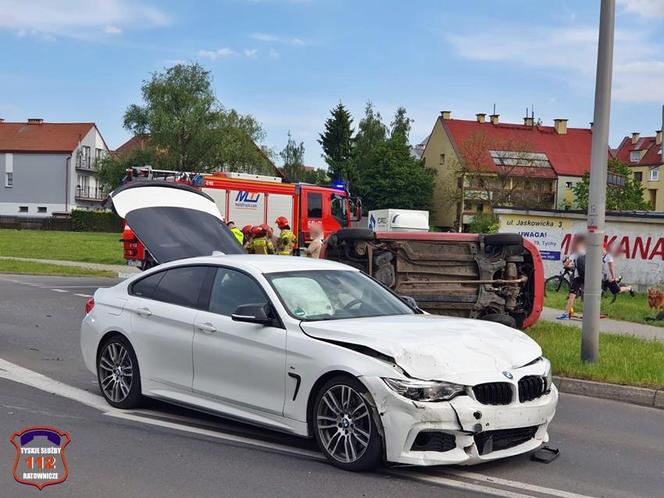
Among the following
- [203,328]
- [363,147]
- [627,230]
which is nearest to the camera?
[203,328]

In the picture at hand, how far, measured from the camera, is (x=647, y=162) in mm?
95812

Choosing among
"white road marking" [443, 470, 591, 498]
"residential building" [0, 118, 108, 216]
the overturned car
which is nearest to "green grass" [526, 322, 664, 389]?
the overturned car

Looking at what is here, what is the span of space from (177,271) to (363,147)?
307 ft

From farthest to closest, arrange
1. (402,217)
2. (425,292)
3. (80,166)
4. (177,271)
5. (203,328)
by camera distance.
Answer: (80,166)
(402,217)
(425,292)
(177,271)
(203,328)

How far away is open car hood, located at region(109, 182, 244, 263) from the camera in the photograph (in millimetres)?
11133

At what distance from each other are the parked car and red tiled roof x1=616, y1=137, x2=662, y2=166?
92.4 m

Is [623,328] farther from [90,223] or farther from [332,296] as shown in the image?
[90,223]

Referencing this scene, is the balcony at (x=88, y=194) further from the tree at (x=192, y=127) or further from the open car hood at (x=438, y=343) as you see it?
the open car hood at (x=438, y=343)

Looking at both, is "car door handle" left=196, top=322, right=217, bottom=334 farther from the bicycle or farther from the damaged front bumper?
the bicycle

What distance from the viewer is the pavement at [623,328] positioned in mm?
13266

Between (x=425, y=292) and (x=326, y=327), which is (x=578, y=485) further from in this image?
(x=425, y=292)

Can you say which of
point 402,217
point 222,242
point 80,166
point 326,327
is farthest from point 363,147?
point 326,327

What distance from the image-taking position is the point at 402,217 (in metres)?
25.1

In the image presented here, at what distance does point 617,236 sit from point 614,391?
13.5 m
